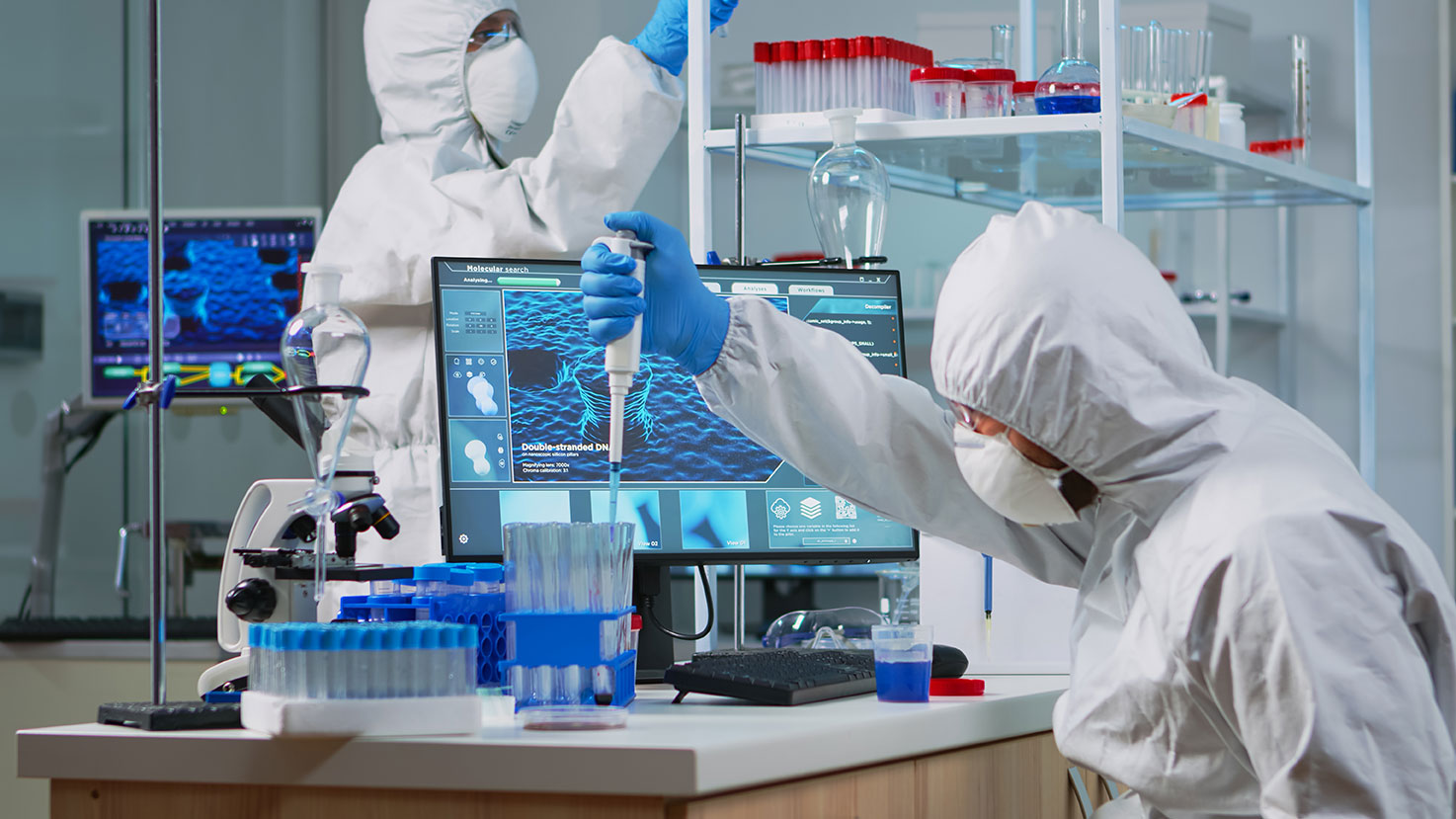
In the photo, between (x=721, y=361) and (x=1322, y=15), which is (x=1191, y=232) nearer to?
(x=1322, y=15)

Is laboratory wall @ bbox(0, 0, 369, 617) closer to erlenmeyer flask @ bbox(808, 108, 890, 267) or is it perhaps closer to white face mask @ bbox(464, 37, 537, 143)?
white face mask @ bbox(464, 37, 537, 143)

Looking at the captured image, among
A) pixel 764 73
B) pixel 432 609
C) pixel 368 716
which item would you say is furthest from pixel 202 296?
pixel 368 716

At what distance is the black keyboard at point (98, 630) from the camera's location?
281 centimetres

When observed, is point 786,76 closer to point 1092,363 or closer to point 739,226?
point 739,226

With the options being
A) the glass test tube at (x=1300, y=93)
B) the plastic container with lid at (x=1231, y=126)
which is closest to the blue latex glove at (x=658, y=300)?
the plastic container with lid at (x=1231, y=126)

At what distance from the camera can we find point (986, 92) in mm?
1924

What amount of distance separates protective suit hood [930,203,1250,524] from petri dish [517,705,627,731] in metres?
0.40

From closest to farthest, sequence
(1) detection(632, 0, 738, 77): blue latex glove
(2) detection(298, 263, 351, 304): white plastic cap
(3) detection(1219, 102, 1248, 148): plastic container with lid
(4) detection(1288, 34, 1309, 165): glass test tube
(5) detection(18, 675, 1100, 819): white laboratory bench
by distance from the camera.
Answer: (5) detection(18, 675, 1100, 819): white laboratory bench, (2) detection(298, 263, 351, 304): white plastic cap, (3) detection(1219, 102, 1248, 148): plastic container with lid, (1) detection(632, 0, 738, 77): blue latex glove, (4) detection(1288, 34, 1309, 165): glass test tube

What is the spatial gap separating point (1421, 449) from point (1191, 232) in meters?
0.89

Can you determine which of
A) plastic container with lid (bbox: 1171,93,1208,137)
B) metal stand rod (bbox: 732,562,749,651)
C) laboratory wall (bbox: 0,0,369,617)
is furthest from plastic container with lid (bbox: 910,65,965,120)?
laboratory wall (bbox: 0,0,369,617)

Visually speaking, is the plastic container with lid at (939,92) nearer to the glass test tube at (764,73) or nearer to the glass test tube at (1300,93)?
the glass test tube at (764,73)

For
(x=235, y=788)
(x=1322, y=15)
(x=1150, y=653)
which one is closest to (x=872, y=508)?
(x=1150, y=653)

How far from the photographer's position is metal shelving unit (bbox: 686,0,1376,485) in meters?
1.80

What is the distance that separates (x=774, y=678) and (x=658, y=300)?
38 centimetres
